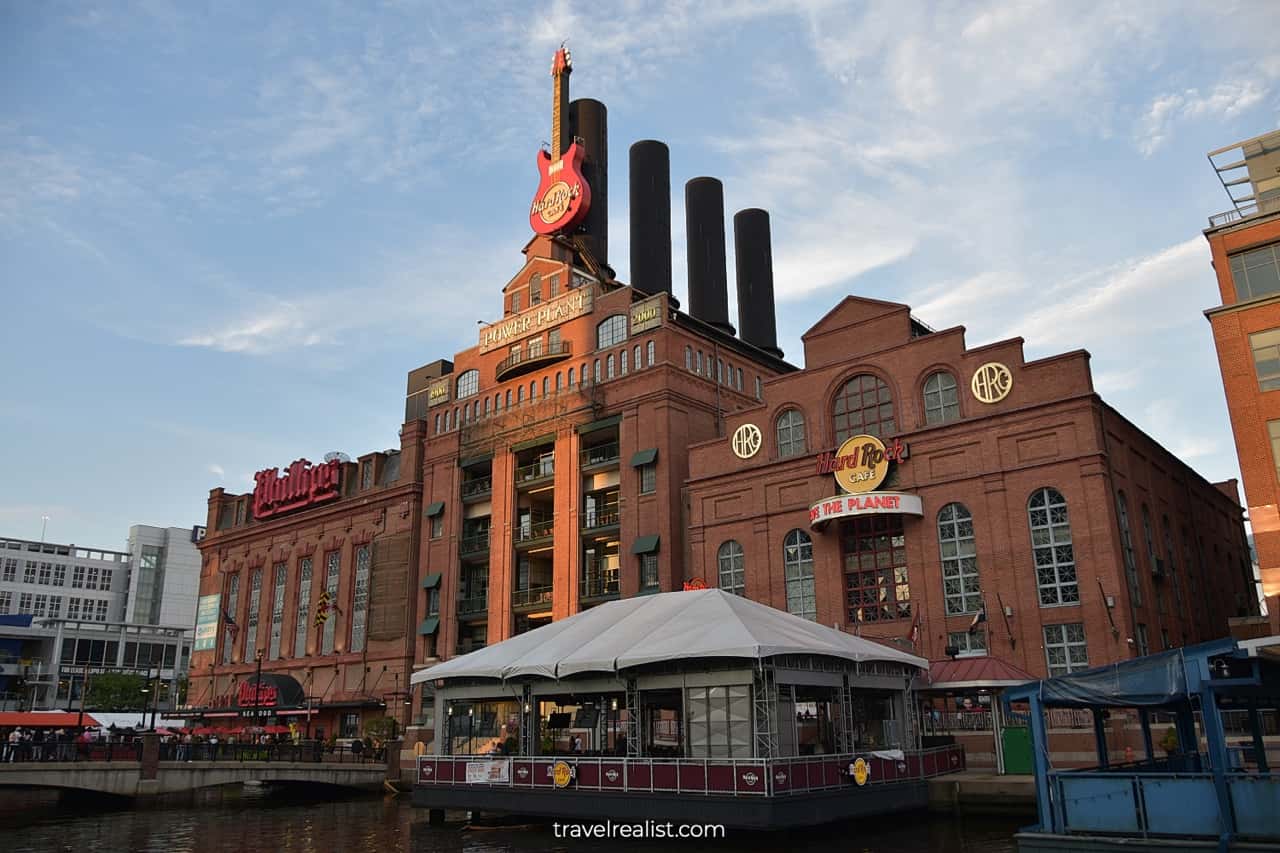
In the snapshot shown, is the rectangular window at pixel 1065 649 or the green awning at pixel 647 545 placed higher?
the green awning at pixel 647 545

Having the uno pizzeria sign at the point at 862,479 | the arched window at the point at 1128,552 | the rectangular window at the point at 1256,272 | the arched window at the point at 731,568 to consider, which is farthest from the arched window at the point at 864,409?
the rectangular window at the point at 1256,272

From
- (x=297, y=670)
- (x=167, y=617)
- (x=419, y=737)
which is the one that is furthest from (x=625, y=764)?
(x=167, y=617)

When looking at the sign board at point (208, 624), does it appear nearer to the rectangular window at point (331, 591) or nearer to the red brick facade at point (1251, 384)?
the rectangular window at point (331, 591)

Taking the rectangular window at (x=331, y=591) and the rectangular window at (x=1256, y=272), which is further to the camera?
the rectangular window at (x=331, y=591)

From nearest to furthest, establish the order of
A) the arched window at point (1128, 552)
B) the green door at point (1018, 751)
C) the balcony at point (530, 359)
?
the green door at point (1018, 751) < the arched window at point (1128, 552) < the balcony at point (530, 359)

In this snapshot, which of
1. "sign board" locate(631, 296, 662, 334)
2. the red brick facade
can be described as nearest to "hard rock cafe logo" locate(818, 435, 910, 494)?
the red brick facade

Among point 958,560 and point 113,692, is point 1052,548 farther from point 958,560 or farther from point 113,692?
point 113,692

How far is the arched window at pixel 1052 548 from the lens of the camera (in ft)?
129

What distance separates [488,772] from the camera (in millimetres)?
31109

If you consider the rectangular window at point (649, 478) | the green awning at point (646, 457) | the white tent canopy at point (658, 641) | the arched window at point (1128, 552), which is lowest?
the white tent canopy at point (658, 641)

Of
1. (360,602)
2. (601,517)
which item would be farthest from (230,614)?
(601,517)

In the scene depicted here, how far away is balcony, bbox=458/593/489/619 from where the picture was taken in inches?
2506

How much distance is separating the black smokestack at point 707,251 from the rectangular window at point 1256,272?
39113 mm

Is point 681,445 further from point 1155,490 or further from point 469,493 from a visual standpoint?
point 1155,490
